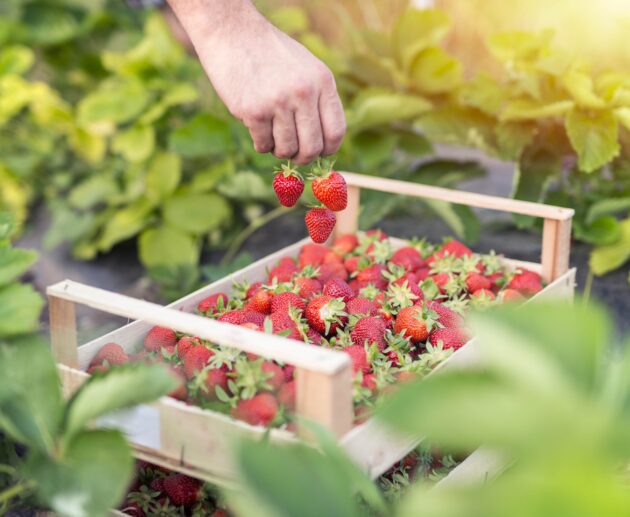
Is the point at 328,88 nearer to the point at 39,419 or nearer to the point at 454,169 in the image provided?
the point at 39,419

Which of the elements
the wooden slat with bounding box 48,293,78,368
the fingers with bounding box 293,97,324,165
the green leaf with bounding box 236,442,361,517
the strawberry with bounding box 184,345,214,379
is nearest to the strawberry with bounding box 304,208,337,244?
the fingers with bounding box 293,97,324,165

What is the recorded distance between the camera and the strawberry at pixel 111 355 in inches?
59.2

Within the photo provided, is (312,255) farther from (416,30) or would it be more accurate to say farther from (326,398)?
(416,30)

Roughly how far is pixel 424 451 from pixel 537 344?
615mm

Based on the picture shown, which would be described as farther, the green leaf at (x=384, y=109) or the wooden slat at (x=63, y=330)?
the green leaf at (x=384, y=109)

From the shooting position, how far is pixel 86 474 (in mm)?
1108

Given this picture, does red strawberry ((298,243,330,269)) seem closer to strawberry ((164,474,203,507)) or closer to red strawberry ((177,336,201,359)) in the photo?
red strawberry ((177,336,201,359))

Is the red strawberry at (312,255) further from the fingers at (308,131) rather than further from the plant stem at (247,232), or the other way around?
the plant stem at (247,232)

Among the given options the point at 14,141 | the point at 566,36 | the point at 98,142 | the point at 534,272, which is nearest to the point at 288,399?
the point at 534,272

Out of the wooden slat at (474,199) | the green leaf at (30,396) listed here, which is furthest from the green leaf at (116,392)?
the wooden slat at (474,199)

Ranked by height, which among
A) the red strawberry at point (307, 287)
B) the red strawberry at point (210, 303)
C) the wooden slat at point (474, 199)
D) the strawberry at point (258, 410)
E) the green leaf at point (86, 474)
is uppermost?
the green leaf at point (86, 474)

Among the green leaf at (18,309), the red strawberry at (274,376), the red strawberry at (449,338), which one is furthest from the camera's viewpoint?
the red strawberry at (449,338)

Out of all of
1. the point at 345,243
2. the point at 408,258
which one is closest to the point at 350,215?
the point at 345,243

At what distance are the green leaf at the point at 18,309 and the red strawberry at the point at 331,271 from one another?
70cm
